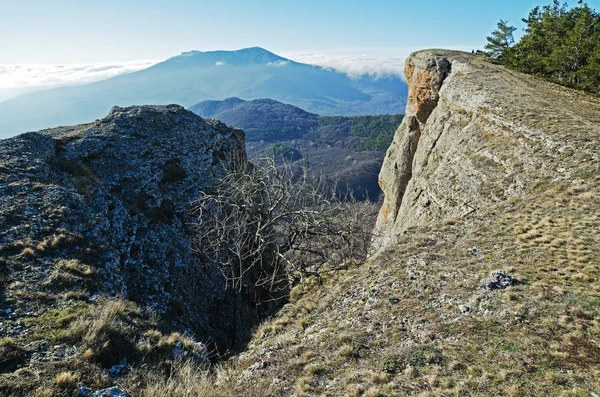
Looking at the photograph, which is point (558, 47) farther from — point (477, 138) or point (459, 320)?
point (459, 320)

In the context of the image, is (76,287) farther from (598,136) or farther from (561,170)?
(598,136)

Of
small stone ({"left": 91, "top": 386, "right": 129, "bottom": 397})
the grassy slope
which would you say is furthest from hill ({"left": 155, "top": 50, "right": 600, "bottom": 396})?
small stone ({"left": 91, "top": 386, "right": 129, "bottom": 397})

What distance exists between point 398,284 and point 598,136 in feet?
51.2

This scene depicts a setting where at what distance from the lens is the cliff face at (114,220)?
11.5 meters

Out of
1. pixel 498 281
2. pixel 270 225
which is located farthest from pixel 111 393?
pixel 270 225

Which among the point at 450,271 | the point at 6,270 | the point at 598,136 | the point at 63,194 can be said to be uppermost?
the point at 598,136

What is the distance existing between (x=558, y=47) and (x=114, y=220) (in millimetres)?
39329

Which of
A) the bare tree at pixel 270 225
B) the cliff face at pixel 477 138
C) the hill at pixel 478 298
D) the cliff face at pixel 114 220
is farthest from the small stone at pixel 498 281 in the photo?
the cliff face at pixel 114 220

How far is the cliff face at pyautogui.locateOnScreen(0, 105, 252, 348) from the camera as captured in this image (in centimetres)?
1149

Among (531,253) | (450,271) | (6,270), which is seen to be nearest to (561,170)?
(531,253)

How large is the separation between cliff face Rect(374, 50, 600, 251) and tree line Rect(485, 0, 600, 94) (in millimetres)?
2526

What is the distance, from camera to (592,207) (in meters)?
13.6

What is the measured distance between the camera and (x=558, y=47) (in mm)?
31453

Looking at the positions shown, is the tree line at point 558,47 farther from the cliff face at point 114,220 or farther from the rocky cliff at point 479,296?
the cliff face at point 114,220
